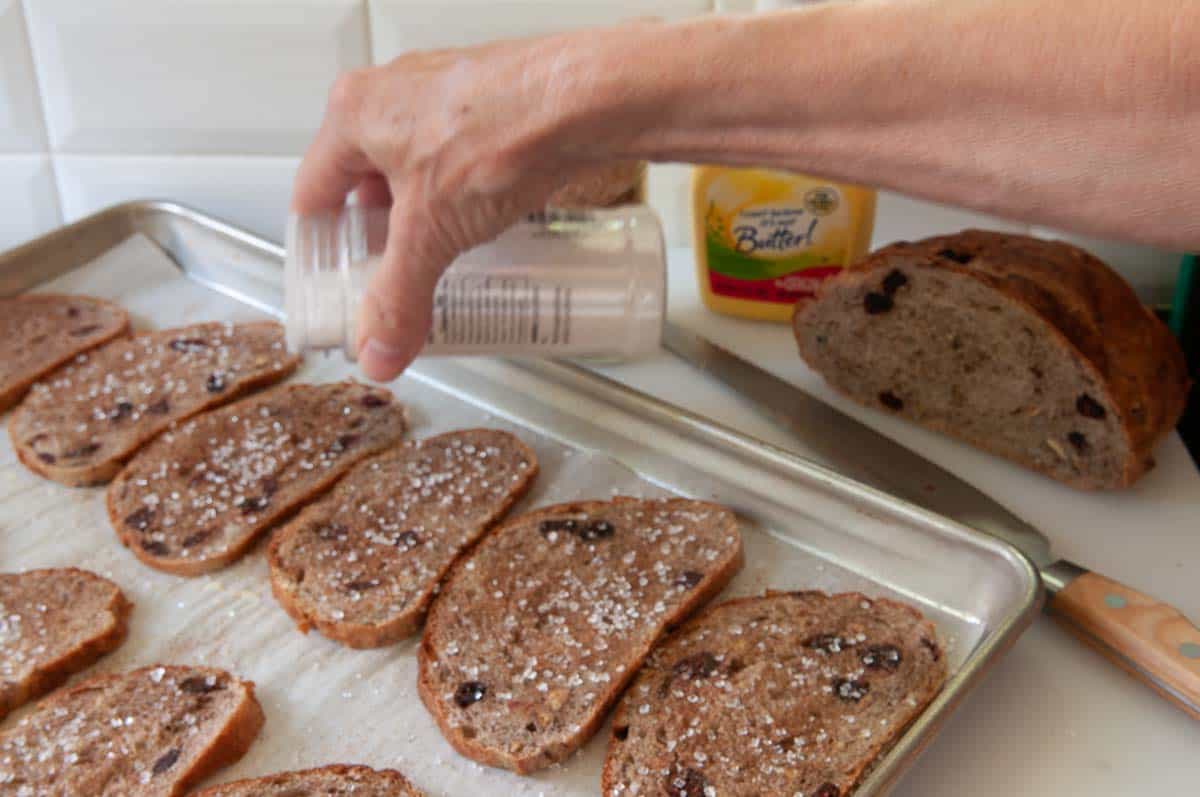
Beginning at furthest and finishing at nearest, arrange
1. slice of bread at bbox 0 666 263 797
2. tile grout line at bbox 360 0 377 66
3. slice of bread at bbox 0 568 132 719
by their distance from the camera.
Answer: tile grout line at bbox 360 0 377 66 → slice of bread at bbox 0 568 132 719 → slice of bread at bbox 0 666 263 797

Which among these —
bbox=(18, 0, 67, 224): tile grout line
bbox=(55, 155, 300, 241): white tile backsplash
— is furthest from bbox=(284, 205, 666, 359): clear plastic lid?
bbox=(18, 0, 67, 224): tile grout line

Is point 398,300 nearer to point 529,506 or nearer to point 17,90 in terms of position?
point 529,506

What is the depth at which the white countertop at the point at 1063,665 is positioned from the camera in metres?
1.06

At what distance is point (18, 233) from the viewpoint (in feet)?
6.15

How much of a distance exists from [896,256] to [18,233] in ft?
4.72

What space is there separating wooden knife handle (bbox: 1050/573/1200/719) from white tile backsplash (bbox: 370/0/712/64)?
982 millimetres

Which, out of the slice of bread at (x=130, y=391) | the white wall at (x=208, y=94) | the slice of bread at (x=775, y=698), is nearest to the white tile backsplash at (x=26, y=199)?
the white wall at (x=208, y=94)

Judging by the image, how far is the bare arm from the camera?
764 millimetres

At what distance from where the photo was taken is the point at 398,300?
105 centimetres

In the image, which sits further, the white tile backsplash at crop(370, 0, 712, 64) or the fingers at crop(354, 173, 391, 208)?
the white tile backsplash at crop(370, 0, 712, 64)

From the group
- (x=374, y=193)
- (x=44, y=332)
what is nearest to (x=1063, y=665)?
(x=374, y=193)

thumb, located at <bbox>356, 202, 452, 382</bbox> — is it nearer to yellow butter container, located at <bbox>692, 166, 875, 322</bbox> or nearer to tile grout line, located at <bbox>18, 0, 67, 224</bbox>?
yellow butter container, located at <bbox>692, 166, 875, 322</bbox>

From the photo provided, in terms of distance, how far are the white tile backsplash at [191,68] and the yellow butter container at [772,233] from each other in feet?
1.96

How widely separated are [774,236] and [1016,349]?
1.31 ft
